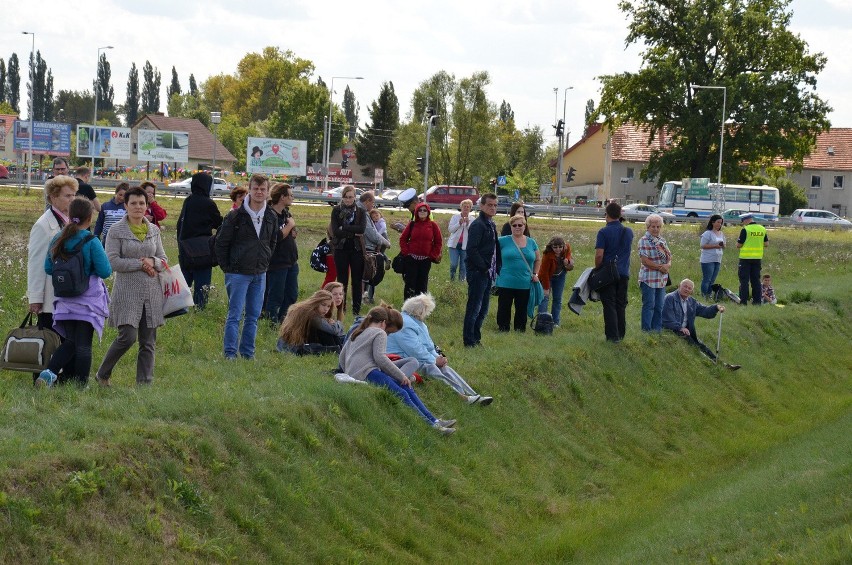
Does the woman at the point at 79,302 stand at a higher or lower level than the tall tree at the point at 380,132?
lower

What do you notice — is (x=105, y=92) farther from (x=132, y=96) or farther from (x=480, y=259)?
(x=480, y=259)

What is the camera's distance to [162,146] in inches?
3376

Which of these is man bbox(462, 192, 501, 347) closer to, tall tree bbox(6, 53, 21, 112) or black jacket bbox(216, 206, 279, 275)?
black jacket bbox(216, 206, 279, 275)

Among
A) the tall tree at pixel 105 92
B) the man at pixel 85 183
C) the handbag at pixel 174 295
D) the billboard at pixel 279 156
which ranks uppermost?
the tall tree at pixel 105 92

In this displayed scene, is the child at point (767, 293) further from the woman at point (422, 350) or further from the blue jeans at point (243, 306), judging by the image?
the blue jeans at point (243, 306)

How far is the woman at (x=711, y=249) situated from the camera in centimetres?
2498

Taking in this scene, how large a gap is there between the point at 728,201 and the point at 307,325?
65.4 m

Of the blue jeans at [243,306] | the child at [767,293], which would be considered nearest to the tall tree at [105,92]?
the child at [767,293]

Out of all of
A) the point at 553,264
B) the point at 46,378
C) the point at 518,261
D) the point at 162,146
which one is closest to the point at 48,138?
the point at 162,146

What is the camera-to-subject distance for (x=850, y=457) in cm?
1252

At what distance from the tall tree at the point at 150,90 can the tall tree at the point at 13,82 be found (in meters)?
19.4

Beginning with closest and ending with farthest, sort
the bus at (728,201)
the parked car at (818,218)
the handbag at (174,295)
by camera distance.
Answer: the handbag at (174,295) < the parked car at (818,218) < the bus at (728,201)

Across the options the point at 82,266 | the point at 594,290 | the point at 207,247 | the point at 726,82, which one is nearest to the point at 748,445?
→ the point at 594,290

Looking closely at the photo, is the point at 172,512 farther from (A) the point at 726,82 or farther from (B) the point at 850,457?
(A) the point at 726,82
